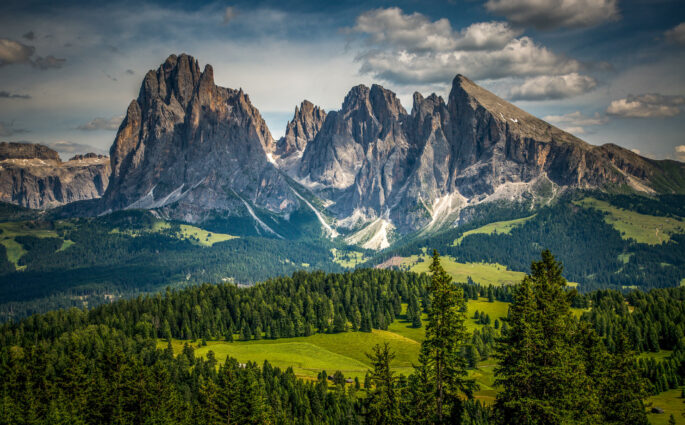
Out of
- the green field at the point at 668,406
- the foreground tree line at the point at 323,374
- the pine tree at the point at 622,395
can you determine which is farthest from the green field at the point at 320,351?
the pine tree at the point at 622,395

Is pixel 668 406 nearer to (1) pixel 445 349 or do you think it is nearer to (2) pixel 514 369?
(2) pixel 514 369

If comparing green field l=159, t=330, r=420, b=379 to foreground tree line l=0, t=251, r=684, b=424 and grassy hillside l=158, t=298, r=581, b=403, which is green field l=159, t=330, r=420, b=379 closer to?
grassy hillside l=158, t=298, r=581, b=403

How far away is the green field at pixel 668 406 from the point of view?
8550 centimetres

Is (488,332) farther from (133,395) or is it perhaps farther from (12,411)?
(12,411)

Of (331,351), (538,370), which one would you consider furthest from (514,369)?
(331,351)

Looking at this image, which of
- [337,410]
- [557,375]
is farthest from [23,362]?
[557,375]

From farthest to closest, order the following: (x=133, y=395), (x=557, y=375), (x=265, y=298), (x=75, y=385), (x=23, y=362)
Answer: (x=265, y=298) < (x=23, y=362) < (x=75, y=385) < (x=133, y=395) < (x=557, y=375)

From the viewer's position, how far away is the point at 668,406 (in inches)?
3745

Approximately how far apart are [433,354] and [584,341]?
22391 millimetres

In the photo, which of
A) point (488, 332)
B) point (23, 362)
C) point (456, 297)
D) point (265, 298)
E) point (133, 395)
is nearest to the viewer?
point (456, 297)

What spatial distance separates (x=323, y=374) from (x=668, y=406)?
6899cm

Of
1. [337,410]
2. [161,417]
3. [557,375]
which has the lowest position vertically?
[337,410]

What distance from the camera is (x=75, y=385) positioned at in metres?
85.9

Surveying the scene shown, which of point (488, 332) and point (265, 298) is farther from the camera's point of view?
point (265, 298)
